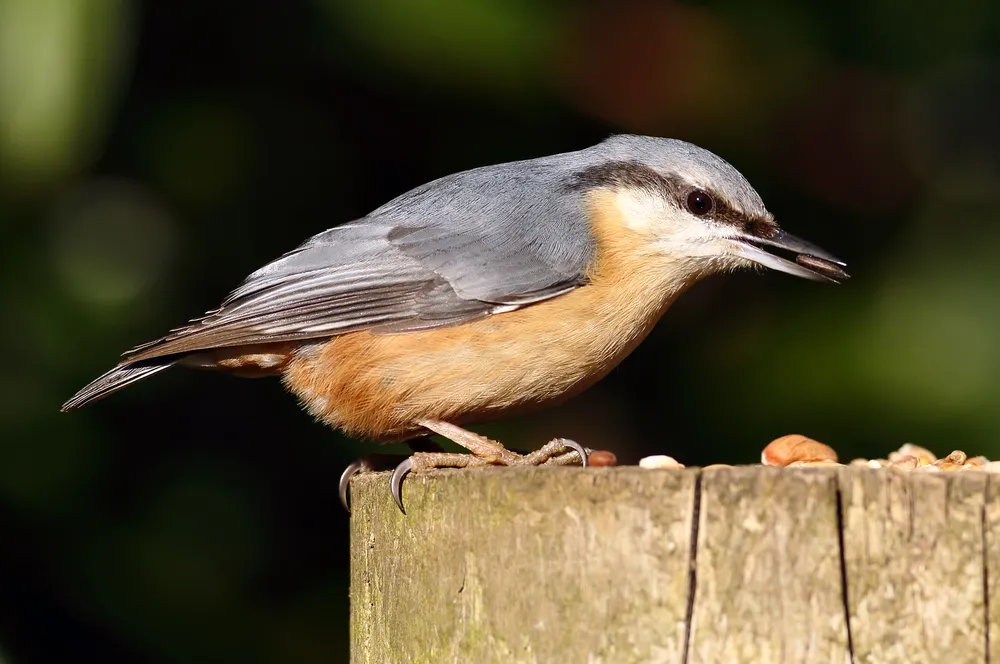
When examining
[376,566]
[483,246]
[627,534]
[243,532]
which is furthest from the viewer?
[243,532]

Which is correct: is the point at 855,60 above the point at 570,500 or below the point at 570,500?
above

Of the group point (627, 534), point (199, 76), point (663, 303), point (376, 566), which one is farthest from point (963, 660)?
point (199, 76)

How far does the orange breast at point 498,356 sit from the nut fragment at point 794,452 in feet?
1.56

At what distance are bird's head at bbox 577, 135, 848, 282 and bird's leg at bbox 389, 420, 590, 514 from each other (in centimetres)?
68

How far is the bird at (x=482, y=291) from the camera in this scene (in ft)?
9.68

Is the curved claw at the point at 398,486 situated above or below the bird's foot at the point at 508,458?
below

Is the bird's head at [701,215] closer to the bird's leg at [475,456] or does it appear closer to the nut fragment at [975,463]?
the nut fragment at [975,463]

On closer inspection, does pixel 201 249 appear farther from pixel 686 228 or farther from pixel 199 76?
pixel 686 228

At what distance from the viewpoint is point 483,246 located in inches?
123

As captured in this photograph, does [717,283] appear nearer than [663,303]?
No

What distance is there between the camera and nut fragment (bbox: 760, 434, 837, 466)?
2.73 metres

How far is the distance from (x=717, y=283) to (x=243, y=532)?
1883 mm

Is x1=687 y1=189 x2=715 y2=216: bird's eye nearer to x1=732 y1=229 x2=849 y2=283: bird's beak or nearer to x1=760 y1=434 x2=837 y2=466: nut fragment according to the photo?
x1=732 y1=229 x2=849 y2=283: bird's beak

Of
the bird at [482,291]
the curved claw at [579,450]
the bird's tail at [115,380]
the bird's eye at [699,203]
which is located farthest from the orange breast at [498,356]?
the bird's tail at [115,380]
